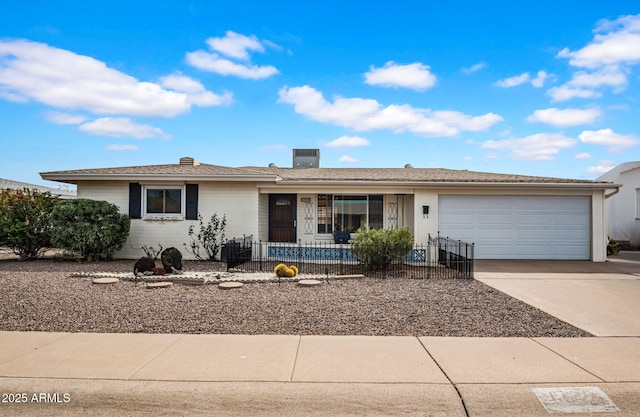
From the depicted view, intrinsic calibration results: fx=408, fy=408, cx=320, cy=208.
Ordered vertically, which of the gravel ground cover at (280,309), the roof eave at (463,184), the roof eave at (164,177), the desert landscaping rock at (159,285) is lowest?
the gravel ground cover at (280,309)

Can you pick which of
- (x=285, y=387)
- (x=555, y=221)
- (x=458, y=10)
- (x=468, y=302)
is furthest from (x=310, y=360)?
(x=555, y=221)

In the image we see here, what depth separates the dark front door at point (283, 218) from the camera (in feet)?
52.5

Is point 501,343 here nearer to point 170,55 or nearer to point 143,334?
point 143,334

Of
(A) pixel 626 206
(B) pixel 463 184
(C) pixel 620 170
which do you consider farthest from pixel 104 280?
(C) pixel 620 170

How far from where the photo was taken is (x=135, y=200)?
563 inches

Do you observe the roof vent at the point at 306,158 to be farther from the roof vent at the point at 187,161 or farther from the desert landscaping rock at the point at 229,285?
the desert landscaping rock at the point at 229,285

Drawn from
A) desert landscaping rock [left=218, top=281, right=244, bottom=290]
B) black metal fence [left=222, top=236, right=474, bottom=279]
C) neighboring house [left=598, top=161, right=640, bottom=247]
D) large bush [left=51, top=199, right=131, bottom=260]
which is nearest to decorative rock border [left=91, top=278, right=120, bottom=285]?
desert landscaping rock [left=218, top=281, right=244, bottom=290]

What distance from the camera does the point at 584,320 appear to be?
21.8 ft

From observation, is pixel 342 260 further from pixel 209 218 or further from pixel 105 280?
pixel 105 280

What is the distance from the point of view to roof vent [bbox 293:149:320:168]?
2028cm

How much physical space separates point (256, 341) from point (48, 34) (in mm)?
12275

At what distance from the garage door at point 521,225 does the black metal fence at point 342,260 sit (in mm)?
1288

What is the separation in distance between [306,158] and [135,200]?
8759mm

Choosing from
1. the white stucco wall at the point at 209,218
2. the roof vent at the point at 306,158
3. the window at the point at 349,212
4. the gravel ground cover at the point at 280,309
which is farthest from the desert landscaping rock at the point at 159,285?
the roof vent at the point at 306,158
